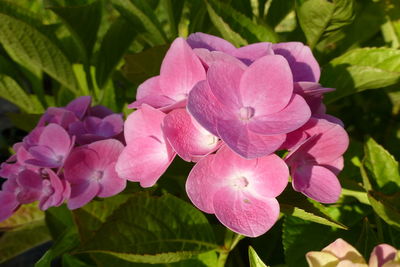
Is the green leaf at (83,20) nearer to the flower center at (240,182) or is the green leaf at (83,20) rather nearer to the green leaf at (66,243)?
the green leaf at (66,243)

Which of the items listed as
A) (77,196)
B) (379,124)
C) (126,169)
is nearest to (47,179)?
(77,196)

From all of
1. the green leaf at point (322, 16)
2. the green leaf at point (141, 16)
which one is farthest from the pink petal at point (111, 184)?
the green leaf at point (322, 16)

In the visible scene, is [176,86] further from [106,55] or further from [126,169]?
[106,55]

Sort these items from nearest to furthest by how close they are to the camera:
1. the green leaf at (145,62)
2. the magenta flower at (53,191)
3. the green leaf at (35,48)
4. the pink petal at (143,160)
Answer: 1. the pink petal at (143,160)
2. the magenta flower at (53,191)
3. the green leaf at (145,62)
4. the green leaf at (35,48)

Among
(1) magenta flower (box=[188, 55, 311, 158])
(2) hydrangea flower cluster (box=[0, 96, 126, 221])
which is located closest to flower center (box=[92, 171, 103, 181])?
(2) hydrangea flower cluster (box=[0, 96, 126, 221])

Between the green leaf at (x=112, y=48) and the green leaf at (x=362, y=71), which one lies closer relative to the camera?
Answer: the green leaf at (x=362, y=71)
